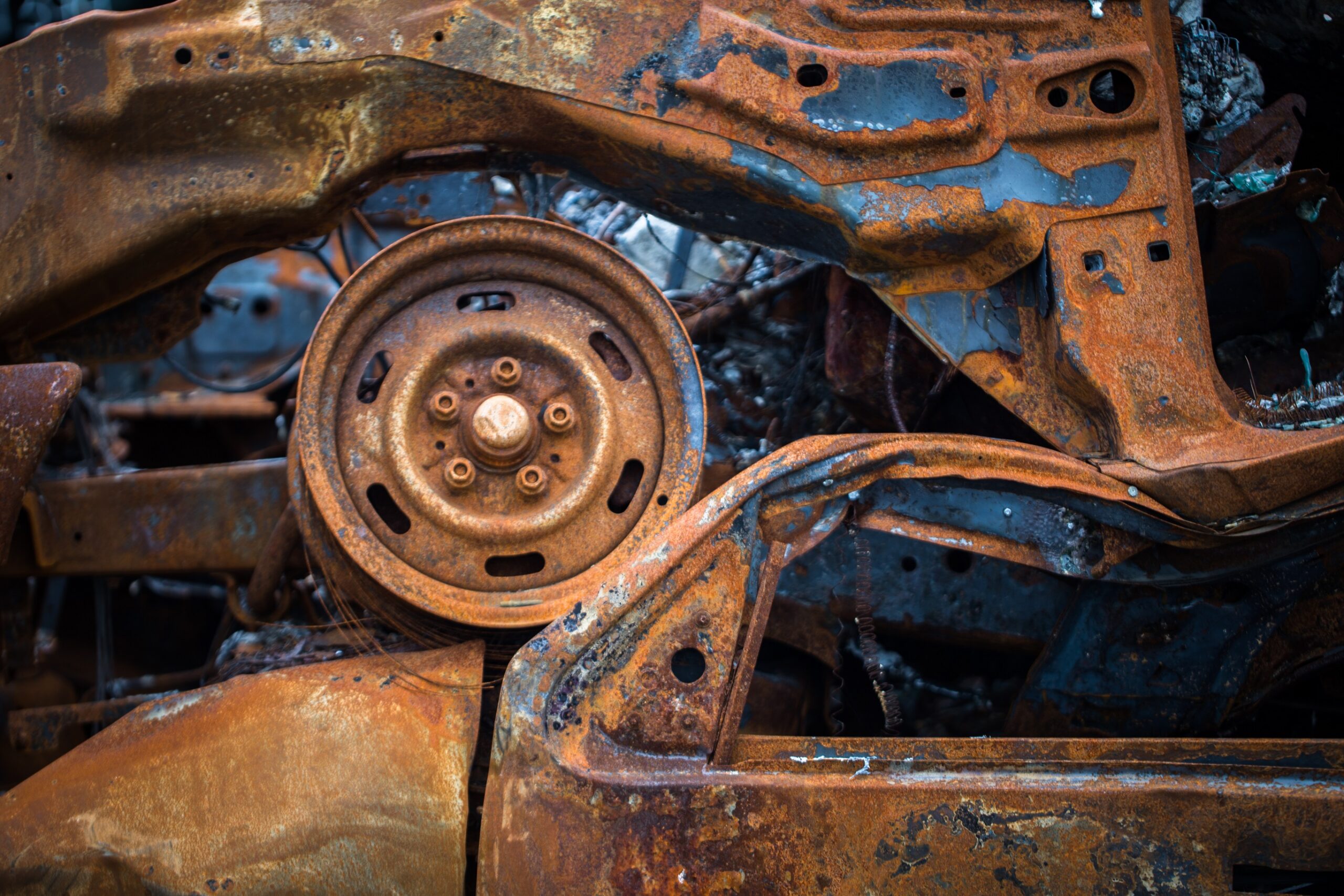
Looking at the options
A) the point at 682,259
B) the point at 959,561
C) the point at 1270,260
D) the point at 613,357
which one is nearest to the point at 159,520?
the point at 613,357

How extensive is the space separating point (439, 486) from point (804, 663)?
116cm

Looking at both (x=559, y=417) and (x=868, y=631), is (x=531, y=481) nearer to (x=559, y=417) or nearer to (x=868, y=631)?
(x=559, y=417)

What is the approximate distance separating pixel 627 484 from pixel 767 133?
948mm

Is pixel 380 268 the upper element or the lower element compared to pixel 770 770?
upper

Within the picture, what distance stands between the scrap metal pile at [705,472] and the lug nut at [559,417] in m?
0.01

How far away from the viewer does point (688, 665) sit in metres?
1.79

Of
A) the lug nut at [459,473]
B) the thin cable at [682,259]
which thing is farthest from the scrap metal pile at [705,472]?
the thin cable at [682,259]

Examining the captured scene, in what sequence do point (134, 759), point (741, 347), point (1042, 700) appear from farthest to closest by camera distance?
point (741, 347) < point (1042, 700) < point (134, 759)

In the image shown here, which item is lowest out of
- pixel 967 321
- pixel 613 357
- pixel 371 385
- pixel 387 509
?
pixel 387 509

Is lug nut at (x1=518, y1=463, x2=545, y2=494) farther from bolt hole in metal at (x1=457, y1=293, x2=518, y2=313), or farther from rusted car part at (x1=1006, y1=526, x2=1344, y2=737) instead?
rusted car part at (x1=1006, y1=526, x2=1344, y2=737)

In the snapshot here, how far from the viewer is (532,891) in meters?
1.63

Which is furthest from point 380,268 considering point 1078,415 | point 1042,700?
point 1042,700

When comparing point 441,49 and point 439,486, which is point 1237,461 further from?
point 441,49

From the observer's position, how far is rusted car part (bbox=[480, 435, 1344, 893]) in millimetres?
1627
